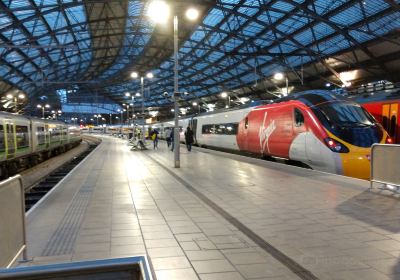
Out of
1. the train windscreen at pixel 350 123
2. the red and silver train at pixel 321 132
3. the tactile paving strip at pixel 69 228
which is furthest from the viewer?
the train windscreen at pixel 350 123

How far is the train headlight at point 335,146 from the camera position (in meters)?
13.3

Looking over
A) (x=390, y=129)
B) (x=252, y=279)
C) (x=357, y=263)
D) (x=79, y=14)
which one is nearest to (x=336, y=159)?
(x=390, y=129)

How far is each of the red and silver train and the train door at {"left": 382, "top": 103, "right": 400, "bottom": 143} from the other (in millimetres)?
2061

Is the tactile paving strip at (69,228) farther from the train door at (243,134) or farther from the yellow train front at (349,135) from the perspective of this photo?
the train door at (243,134)

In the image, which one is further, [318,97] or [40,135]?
[40,135]

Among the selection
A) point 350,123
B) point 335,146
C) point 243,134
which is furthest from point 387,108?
point 243,134

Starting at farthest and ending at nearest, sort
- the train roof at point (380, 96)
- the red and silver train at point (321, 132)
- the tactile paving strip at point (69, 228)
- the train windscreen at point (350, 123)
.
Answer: the train roof at point (380, 96) < the train windscreen at point (350, 123) < the red and silver train at point (321, 132) < the tactile paving strip at point (69, 228)

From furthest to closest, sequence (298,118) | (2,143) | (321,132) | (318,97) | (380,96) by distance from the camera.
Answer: (2,143)
(380,96)
(298,118)
(318,97)
(321,132)

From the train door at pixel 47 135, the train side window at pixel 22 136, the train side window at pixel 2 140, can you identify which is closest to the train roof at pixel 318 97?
the train side window at pixel 2 140

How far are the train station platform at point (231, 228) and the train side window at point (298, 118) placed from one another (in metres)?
3.33

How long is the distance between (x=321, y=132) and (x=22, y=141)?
15419 millimetres

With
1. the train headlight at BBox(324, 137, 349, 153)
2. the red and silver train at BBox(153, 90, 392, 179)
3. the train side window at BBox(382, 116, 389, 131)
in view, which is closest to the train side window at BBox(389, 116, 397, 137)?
the train side window at BBox(382, 116, 389, 131)

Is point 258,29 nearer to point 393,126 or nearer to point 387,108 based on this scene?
point 387,108

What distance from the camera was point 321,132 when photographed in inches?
551
